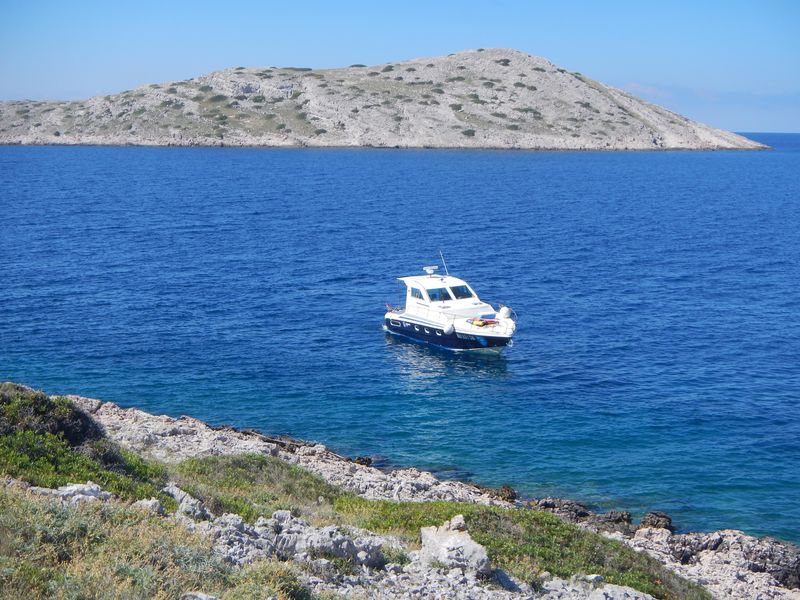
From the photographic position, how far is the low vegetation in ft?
36.1

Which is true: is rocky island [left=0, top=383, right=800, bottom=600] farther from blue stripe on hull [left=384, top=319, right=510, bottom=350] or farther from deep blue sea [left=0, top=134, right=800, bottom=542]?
blue stripe on hull [left=384, top=319, right=510, bottom=350]

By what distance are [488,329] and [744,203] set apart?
246 ft

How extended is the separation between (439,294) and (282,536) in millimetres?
32899

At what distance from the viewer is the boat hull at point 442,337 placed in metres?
42.4

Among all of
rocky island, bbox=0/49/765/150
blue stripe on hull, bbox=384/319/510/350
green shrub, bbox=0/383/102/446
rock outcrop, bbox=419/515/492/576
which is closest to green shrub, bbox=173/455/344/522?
green shrub, bbox=0/383/102/446

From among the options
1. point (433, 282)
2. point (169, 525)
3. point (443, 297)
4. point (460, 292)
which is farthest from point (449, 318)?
point (169, 525)

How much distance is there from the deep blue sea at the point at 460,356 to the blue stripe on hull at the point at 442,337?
85 centimetres

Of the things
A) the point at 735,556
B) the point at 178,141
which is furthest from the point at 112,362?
the point at 178,141

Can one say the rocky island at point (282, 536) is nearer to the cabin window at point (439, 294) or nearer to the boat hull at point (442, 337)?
the boat hull at point (442, 337)

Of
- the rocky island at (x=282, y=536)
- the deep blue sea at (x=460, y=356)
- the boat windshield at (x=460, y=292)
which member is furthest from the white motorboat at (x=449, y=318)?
the rocky island at (x=282, y=536)

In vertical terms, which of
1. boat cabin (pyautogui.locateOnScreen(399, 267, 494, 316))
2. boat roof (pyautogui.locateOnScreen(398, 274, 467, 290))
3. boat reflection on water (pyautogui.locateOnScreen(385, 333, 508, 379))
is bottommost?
boat reflection on water (pyautogui.locateOnScreen(385, 333, 508, 379))

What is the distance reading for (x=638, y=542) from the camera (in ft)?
76.9

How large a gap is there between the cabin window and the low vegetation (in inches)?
937

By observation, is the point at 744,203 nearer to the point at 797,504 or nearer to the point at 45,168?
the point at 797,504
